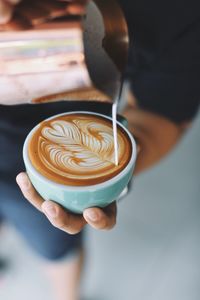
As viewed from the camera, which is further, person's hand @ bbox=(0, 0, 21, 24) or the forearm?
the forearm

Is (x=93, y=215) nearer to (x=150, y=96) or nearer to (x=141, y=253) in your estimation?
(x=150, y=96)

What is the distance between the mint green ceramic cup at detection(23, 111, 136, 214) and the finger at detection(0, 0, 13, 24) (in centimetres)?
15

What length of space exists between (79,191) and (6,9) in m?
0.18

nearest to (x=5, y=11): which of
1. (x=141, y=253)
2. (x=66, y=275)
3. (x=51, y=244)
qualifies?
(x=51, y=244)

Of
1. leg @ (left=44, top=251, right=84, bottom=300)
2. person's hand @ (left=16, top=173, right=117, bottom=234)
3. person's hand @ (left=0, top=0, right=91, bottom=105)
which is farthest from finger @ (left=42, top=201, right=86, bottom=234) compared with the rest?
leg @ (left=44, top=251, right=84, bottom=300)

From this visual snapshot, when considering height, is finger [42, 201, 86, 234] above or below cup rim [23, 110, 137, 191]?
below

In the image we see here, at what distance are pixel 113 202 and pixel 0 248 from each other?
66cm

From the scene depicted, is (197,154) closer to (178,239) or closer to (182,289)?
(178,239)

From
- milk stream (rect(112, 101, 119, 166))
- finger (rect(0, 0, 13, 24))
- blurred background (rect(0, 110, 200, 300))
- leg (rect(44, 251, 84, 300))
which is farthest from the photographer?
blurred background (rect(0, 110, 200, 300))

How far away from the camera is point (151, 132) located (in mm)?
Answer: 655

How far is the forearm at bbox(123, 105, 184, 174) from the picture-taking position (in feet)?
2.06

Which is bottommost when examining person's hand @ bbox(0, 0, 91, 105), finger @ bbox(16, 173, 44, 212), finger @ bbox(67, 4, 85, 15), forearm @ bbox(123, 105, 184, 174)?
forearm @ bbox(123, 105, 184, 174)

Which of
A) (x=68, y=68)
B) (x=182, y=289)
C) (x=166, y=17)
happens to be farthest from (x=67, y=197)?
(x=182, y=289)

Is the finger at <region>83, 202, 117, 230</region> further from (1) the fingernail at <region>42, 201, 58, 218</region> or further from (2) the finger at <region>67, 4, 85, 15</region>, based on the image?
(2) the finger at <region>67, 4, 85, 15</region>
